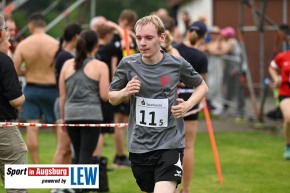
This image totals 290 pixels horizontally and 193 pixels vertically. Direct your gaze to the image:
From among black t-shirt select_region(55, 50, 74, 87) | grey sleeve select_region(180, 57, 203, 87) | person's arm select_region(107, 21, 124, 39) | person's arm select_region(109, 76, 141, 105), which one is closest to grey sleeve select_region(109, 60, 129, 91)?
person's arm select_region(109, 76, 141, 105)

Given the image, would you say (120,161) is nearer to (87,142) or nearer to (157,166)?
(87,142)

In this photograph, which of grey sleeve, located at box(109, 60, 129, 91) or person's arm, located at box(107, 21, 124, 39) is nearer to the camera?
grey sleeve, located at box(109, 60, 129, 91)

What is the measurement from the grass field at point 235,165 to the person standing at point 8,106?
256cm

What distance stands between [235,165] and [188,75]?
5.91 m

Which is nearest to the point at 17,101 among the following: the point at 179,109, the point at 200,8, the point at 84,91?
the point at 179,109

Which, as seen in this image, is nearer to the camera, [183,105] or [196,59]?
[183,105]

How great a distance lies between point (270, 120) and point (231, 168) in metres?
6.79

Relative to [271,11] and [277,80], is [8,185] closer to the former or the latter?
[277,80]

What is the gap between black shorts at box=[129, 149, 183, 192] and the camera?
22.3ft

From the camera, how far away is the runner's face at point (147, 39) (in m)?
6.73

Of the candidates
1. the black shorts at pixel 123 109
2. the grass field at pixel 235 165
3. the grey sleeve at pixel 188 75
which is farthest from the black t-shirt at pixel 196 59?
the black shorts at pixel 123 109

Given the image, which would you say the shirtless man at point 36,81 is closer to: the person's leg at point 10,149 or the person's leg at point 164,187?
the person's leg at point 10,149

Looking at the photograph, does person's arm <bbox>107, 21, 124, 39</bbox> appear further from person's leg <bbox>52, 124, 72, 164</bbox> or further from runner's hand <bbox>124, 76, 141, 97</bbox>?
runner's hand <bbox>124, 76, 141, 97</bbox>

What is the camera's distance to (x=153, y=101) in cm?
684
